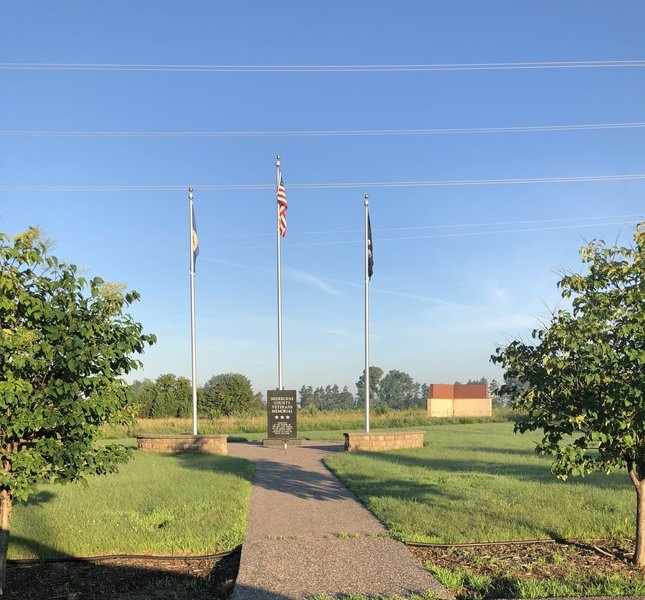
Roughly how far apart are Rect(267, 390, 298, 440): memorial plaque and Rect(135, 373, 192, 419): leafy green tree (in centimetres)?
3710

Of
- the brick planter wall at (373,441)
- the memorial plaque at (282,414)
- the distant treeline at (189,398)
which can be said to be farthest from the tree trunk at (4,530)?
the distant treeline at (189,398)

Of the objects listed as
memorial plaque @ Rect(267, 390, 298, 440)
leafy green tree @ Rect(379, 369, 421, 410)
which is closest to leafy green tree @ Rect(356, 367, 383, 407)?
leafy green tree @ Rect(379, 369, 421, 410)

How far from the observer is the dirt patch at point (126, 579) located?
5188mm

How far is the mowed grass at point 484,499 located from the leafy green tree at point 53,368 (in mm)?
3755

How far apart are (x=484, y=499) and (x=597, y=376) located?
468 centimetres

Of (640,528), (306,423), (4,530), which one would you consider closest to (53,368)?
(4,530)

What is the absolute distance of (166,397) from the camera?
182 feet

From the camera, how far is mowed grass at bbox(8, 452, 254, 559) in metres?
6.49

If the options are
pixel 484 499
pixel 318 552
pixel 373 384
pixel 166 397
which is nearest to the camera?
pixel 318 552

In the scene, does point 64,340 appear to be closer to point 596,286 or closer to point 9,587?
point 9,587

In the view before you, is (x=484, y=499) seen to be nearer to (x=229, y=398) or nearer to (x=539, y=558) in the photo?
(x=539, y=558)

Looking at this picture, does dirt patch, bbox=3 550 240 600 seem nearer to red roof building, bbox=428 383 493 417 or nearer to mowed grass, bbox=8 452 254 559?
mowed grass, bbox=8 452 254 559

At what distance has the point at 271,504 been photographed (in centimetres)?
927

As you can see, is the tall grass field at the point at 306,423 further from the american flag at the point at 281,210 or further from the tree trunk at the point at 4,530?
the tree trunk at the point at 4,530
